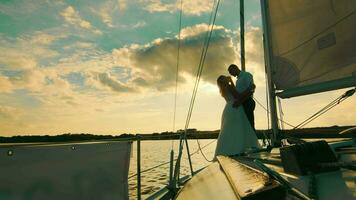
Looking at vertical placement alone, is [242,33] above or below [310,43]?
above

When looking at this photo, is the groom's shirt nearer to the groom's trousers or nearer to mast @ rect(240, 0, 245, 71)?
the groom's trousers

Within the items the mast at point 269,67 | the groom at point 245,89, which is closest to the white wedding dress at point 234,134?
the groom at point 245,89

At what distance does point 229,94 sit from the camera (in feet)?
21.1

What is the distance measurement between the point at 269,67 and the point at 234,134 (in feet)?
4.98

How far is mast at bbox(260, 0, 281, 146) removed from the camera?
509 centimetres

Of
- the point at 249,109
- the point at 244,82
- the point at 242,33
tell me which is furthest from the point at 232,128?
the point at 242,33

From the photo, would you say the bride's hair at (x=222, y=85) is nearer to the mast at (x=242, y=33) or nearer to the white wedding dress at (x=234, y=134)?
the white wedding dress at (x=234, y=134)

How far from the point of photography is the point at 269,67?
536cm

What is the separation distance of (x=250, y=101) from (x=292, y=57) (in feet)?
5.30

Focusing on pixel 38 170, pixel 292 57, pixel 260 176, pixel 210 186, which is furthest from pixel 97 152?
pixel 292 57

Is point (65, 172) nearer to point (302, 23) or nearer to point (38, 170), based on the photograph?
point (38, 170)

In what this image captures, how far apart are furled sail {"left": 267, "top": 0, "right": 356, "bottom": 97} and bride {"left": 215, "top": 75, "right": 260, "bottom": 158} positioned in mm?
1271

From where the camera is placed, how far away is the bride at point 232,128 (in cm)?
604

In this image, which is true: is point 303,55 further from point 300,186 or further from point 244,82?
point 300,186
